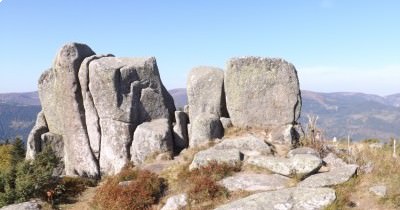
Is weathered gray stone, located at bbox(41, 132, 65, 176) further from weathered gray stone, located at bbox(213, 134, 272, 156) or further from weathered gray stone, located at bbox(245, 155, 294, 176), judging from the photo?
weathered gray stone, located at bbox(245, 155, 294, 176)

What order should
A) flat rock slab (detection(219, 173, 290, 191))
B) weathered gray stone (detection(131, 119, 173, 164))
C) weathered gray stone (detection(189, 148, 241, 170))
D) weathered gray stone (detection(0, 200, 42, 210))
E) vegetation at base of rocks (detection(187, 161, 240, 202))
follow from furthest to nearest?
weathered gray stone (detection(131, 119, 173, 164))
weathered gray stone (detection(189, 148, 241, 170))
weathered gray stone (detection(0, 200, 42, 210))
flat rock slab (detection(219, 173, 290, 191))
vegetation at base of rocks (detection(187, 161, 240, 202))

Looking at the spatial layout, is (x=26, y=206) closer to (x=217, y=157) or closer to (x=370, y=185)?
(x=217, y=157)

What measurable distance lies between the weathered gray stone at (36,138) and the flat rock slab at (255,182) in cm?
1962

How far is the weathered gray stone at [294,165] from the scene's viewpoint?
21539mm

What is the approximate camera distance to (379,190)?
19.0 meters

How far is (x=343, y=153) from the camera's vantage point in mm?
26250

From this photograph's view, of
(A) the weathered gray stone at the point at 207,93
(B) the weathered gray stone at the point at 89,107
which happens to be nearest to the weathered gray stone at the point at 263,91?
(A) the weathered gray stone at the point at 207,93

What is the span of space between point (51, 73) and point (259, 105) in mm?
18699

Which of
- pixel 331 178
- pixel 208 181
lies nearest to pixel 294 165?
pixel 331 178

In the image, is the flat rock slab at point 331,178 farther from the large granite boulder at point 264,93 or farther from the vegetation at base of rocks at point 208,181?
the large granite boulder at point 264,93

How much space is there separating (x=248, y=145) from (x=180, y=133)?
6781mm

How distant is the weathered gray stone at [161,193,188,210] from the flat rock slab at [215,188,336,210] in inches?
85.2

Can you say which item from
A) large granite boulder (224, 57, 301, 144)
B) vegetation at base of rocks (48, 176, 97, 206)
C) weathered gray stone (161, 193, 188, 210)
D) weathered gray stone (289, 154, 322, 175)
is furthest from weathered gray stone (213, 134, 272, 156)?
vegetation at base of rocks (48, 176, 97, 206)

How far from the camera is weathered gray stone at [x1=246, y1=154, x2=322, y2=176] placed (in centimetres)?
2154
